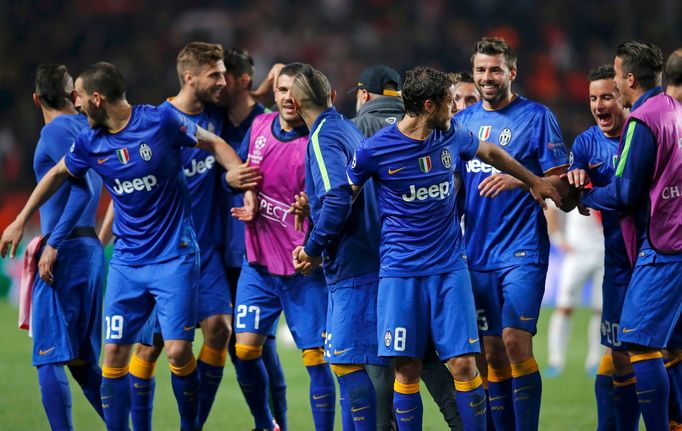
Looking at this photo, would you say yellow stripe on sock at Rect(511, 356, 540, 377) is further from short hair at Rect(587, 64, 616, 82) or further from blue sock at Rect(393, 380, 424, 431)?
short hair at Rect(587, 64, 616, 82)

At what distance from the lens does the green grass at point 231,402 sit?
7574mm

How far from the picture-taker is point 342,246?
5680mm

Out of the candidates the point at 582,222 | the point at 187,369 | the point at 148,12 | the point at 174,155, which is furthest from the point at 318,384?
the point at 148,12

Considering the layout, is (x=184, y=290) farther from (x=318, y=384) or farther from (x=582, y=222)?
(x=582, y=222)

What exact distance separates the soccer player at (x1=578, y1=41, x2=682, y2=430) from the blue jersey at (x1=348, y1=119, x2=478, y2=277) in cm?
88

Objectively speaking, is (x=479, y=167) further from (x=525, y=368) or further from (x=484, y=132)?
(x=525, y=368)

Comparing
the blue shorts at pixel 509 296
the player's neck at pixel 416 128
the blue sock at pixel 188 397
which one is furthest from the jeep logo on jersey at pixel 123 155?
the blue shorts at pixel 509 296

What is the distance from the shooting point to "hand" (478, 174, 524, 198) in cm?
571

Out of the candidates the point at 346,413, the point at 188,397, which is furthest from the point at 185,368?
the point at 346,413

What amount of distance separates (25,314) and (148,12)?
12.3 m

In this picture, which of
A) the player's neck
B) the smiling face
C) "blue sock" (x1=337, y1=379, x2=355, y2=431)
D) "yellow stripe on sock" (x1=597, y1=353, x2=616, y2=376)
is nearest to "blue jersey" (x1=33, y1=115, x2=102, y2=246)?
"blue sock" (x1=337, y1=379, x2=355, y2=431)

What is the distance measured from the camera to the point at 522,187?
584cm

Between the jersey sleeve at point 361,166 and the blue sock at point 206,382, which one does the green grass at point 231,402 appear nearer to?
the blue sock at point 206,382

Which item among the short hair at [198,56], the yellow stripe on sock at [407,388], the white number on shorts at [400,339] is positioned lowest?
the yellow stripe on sock at [407,388]
